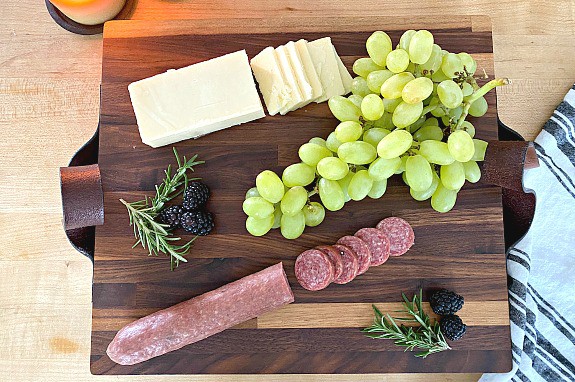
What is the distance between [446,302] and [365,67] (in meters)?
0.48

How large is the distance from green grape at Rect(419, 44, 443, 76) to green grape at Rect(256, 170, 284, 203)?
340 mm

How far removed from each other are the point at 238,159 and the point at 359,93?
0.91ft

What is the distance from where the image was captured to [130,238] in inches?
47.9

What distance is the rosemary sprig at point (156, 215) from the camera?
3.85ft

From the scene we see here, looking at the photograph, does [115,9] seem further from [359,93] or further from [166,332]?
[166,332]

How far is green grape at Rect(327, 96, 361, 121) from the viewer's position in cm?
116

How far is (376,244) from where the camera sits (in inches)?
46.1

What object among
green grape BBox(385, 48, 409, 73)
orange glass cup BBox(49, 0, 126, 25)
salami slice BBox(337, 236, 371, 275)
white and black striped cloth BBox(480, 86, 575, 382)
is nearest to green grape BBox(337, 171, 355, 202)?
salami slice BBox(337, 236, 371, 275)

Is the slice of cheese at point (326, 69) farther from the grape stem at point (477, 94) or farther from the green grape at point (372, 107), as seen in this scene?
the grape stem at point (477, 94)

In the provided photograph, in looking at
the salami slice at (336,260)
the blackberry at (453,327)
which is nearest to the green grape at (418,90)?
the salami slice at (336,260)

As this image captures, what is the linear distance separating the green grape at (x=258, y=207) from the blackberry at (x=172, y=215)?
0.14m

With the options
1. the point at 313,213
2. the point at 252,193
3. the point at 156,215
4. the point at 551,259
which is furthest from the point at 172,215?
the point at 551,259

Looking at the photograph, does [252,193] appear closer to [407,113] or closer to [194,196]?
[194,196]

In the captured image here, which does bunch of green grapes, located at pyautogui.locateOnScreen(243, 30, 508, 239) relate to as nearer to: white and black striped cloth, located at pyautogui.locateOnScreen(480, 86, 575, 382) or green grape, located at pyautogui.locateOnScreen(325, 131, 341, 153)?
green grape, located at pyautogui.locateOnScreen(325, 131, 341, 153)
